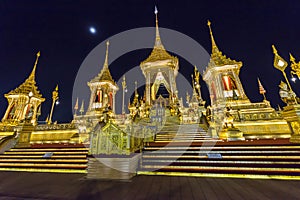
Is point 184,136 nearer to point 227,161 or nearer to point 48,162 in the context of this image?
point 227,161

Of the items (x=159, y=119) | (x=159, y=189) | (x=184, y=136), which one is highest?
(x=159, y=119)

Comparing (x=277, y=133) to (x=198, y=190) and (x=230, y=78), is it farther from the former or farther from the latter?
(x=230, y=78)

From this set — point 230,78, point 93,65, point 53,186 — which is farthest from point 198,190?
point 93,65

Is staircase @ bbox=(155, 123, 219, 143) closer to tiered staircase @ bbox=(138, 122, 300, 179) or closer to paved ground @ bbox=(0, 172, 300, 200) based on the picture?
tiered staircase @ bbox=(138, 122, 300, 179)

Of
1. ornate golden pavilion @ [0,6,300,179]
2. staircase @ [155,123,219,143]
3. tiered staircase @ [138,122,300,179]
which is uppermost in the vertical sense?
ornate golden pavilion @ [0,6,300,179]

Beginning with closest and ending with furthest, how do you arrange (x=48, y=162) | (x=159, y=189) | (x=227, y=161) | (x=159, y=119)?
(x=159, y=189) → (x=227, y=161) → (x=48, y=162) → (x=159, y=119)

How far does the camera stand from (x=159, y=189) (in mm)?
2834

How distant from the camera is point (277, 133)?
9234mm

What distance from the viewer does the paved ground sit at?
2.48m

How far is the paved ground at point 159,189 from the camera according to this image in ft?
8.13

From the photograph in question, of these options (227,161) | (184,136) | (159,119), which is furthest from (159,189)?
(159,119)

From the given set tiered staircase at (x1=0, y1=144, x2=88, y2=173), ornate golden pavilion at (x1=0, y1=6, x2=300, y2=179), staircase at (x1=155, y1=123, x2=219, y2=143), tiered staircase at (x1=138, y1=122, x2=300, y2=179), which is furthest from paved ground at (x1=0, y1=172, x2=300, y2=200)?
staircase at (x1=155, y1=123, x2=219, y2=143)

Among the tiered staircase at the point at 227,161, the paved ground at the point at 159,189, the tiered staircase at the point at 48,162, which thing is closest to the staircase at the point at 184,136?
the tiered staircase at the point at 227,161

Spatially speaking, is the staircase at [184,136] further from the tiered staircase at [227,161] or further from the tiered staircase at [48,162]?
the tiered staircase at [48,162]
